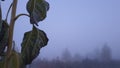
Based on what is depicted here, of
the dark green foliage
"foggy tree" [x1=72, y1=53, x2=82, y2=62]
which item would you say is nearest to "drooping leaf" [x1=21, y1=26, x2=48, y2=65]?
the dark green foliage

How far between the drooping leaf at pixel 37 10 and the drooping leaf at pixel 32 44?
57 millimetres

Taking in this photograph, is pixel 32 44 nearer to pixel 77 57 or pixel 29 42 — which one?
pixel 29 42

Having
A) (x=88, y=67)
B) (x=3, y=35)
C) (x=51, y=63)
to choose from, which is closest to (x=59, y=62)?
(x=51, y=63)

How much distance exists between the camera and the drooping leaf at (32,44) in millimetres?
708

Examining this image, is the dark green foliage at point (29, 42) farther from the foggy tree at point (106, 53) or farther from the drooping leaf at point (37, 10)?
the foggy tree at point (106, 53)

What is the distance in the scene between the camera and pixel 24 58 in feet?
2.35

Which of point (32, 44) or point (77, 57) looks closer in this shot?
point (32, 44)

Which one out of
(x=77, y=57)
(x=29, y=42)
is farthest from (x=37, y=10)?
(x=77, y=57)

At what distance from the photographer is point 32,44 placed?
2.39 ft

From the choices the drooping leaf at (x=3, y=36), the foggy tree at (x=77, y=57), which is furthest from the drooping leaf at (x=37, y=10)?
the foggy tree at (x=77, y=57)

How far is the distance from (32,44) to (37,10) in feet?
0.32

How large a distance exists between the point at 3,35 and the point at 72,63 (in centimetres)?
63

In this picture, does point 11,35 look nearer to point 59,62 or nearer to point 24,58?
point 24,58

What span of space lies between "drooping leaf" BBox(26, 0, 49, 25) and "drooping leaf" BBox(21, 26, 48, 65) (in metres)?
0.06
